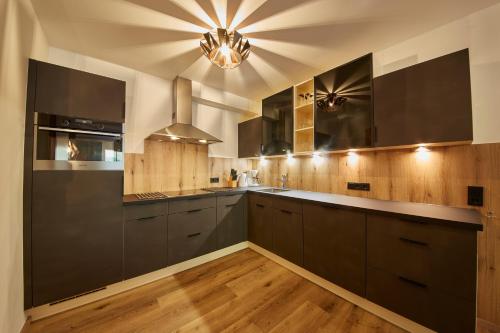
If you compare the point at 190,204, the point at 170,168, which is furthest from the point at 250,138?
the point at 190,204

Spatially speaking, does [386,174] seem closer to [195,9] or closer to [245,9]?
[245,9]

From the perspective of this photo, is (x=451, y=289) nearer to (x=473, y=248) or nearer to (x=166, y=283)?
(x=473, y=248)

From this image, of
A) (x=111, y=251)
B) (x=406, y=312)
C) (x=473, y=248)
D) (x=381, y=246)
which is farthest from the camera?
(x=111, y=251)

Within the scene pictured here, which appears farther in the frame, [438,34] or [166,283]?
[166,283]

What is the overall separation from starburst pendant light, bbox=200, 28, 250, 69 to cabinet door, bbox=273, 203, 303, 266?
1.66 metres

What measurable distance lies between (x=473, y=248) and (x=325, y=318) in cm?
110

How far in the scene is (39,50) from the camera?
61.4 inches

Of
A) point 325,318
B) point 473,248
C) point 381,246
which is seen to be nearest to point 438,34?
point 473,248

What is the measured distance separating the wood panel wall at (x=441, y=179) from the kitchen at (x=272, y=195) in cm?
1

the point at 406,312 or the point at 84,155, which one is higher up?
the point at 84,155

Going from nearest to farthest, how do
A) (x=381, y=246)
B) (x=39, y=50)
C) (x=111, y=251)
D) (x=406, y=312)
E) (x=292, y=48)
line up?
1. (x=406, y=312)
2. (x=381, y=246)
3. (x=39, y=50)
4. (x=111, y=251)
5. (x=292, y=48)

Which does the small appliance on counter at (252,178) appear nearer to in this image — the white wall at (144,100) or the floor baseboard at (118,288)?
the white wall at (144,100)

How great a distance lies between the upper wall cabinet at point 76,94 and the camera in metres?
1.43

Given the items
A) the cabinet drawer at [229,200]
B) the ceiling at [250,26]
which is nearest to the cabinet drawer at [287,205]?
the cabinet drawer at [229,200]
